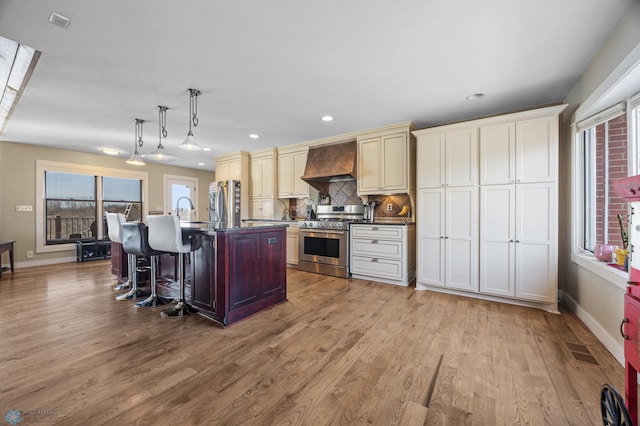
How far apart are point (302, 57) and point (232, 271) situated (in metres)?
2.06

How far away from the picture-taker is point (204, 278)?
2.67 m

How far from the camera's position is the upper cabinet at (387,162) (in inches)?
157

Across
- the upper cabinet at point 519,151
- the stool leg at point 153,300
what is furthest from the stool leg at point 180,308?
the upper cabinet at point 519,151

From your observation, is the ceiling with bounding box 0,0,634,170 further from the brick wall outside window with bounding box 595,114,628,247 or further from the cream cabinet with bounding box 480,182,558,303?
the cream cabinet with bounding box 480,182,558,303

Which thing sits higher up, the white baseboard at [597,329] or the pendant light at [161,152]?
the pendant light at [161,152]

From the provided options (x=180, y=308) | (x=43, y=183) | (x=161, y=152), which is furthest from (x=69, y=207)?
(x=180, y=308)

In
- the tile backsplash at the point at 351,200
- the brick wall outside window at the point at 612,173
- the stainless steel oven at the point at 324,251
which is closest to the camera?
the brick wall outside window at the point at 612,173

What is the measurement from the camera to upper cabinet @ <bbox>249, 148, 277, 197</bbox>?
18.4ft

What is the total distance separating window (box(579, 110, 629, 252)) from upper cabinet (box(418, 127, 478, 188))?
3.25ft

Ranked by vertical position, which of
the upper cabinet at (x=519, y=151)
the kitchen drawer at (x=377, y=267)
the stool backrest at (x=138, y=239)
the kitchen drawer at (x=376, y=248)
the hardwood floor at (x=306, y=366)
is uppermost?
the upper cabinet at (x=519, y=151)

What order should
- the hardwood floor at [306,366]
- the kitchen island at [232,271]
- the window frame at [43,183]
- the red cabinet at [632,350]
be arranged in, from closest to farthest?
the red cabinet at [632,350]
the hardwood floor at [306,366]
the kitchen island at [232,271]
the window frame at [43,183]

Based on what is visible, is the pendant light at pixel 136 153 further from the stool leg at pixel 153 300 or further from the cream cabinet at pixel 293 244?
the cream cabinet at pixel 293 244

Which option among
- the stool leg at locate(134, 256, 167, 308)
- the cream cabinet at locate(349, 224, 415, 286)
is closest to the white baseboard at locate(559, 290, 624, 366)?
the cream cabinet at locate(349, 224, 415, 286)

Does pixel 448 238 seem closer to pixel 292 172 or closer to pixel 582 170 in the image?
pixel 582 170
